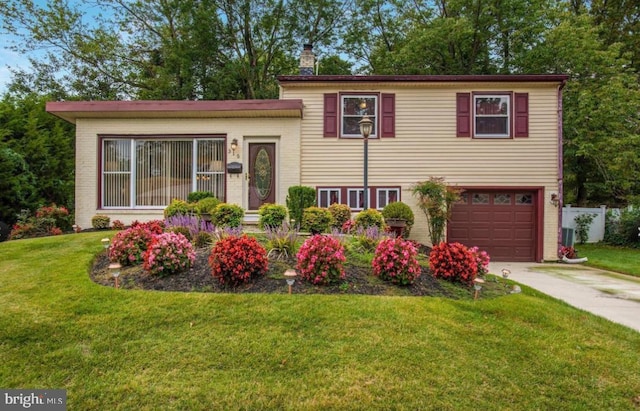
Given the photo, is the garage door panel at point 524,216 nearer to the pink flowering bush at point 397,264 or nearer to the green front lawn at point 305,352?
the green front lawn at point 305,352

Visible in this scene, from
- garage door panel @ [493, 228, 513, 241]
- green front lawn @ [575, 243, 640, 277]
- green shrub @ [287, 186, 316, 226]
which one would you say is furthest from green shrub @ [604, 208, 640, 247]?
green shrub @ [287, 186, 316, 226]

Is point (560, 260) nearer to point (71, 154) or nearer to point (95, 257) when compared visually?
point (95, 257)

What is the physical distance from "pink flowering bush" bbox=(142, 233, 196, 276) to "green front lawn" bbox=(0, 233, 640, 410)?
1.68 ft

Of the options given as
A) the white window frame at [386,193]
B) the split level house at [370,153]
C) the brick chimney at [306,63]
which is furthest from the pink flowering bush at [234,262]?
the brick chimney at [306,63]

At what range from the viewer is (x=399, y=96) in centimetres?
982

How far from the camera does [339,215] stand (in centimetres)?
841

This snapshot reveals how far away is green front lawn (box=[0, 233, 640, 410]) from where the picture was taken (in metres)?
2.48

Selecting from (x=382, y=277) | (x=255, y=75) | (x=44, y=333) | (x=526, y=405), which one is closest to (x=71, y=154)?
(x=255, y=75)

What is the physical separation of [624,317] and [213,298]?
534cm

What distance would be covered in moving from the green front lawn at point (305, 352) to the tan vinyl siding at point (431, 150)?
609cm

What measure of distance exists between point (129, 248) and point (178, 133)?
5.51 m

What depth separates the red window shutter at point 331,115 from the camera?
9.77m

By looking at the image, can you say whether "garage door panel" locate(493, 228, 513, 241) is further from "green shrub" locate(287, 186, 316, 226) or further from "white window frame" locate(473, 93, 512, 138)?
"green shrub" locate(287, 186, 316, 226)

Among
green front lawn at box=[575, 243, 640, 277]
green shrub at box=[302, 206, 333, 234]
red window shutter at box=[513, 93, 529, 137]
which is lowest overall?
green front lawn at box=[575, 243, 640, 277]
